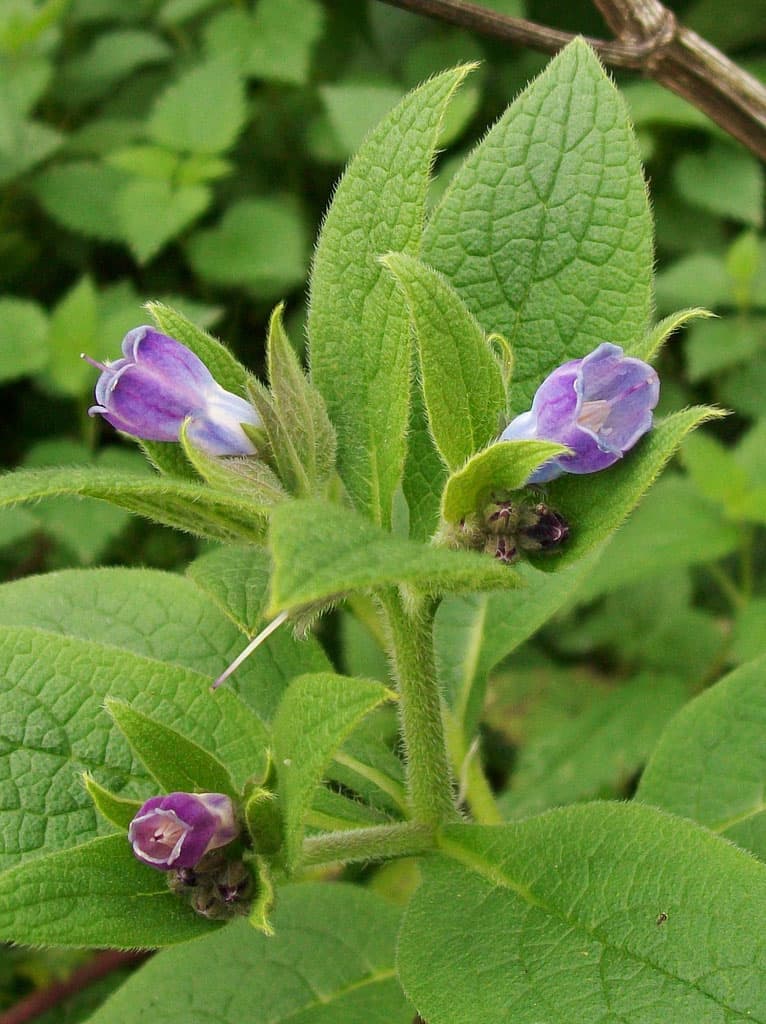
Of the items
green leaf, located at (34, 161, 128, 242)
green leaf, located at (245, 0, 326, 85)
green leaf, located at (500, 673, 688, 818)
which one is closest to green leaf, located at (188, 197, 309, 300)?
green leaf, located at (34, 161, 128, 242)

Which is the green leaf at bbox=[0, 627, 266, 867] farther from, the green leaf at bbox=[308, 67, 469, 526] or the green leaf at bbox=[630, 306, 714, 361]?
the green leaf at bbox=[630, 306, 714, 361]

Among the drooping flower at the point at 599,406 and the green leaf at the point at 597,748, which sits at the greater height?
the drooping flower at the point at 599,406

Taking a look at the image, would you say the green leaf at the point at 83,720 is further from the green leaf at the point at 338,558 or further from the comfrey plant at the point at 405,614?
the green leaf at the point at 338,558

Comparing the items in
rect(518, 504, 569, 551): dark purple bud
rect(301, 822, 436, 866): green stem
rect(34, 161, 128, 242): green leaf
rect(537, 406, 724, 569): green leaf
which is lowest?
rect(34, 161, 128, 242): green leaf

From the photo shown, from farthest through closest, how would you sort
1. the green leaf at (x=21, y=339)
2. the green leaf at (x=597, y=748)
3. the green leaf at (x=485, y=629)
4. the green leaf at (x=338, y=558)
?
the green leaf at (x=21, y=339) < the green leaf at (x=597, y=748) < the green leaf at (x=485, y=629) < the green leaf at (x=338, y=558)

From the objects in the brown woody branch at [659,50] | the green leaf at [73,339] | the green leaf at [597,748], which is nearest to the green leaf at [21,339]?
the green leaf at [73,339]

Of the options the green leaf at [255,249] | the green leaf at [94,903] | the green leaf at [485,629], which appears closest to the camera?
the green leaf at [94,903]

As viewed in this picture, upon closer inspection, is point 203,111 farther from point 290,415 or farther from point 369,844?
point 369,844

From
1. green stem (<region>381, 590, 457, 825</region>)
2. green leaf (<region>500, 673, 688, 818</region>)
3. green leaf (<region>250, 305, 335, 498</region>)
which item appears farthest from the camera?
green leaf (<region>500, 673, 688, 818</region>)
